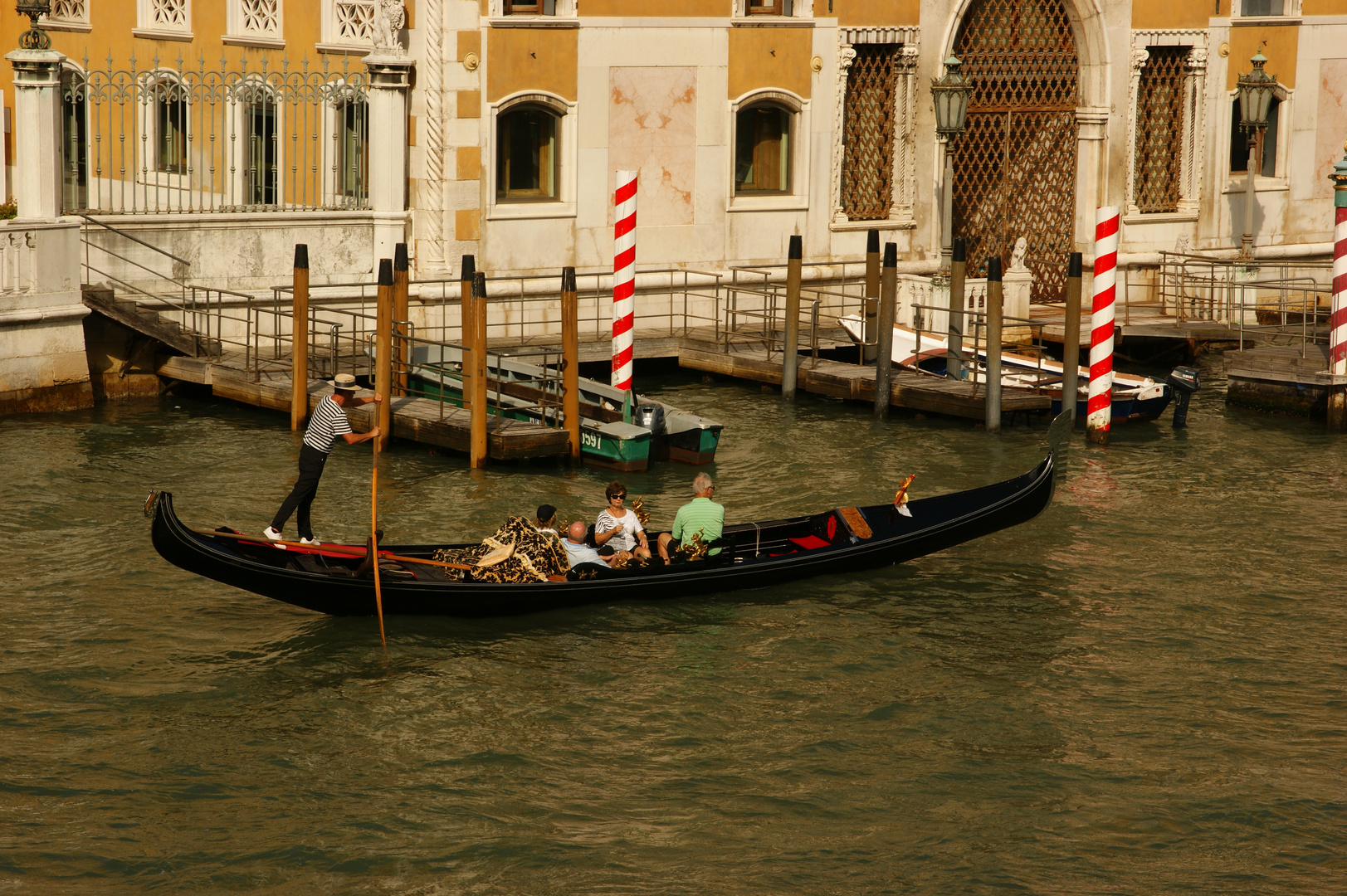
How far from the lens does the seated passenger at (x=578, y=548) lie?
11859 mm

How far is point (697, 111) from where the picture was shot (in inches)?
841

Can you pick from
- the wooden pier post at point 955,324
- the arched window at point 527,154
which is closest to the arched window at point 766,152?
the arched window at point 527,154

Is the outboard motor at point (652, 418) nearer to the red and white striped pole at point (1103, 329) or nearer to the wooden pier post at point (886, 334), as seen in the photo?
the wooden pier post at point (886, 334)

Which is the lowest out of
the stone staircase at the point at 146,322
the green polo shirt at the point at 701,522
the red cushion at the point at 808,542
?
the red cushion at the point at 808,542

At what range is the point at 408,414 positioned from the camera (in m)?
16.3

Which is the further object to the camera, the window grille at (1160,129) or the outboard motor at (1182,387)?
the window grille at (1160,129)

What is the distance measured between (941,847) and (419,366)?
1010 centimetres

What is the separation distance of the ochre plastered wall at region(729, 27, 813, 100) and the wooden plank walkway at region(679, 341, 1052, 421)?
3.64m

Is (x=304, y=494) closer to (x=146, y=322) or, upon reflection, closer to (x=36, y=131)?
(x=146, y=322)

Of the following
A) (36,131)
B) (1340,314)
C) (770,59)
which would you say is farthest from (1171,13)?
(36,131)

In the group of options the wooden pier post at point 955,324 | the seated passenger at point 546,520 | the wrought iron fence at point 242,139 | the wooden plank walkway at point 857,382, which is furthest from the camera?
the wooden pier post at point 955,324

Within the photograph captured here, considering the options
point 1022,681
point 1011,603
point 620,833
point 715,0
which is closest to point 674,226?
point 715,0

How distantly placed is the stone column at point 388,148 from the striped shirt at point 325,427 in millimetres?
7486

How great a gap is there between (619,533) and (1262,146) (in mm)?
17112
